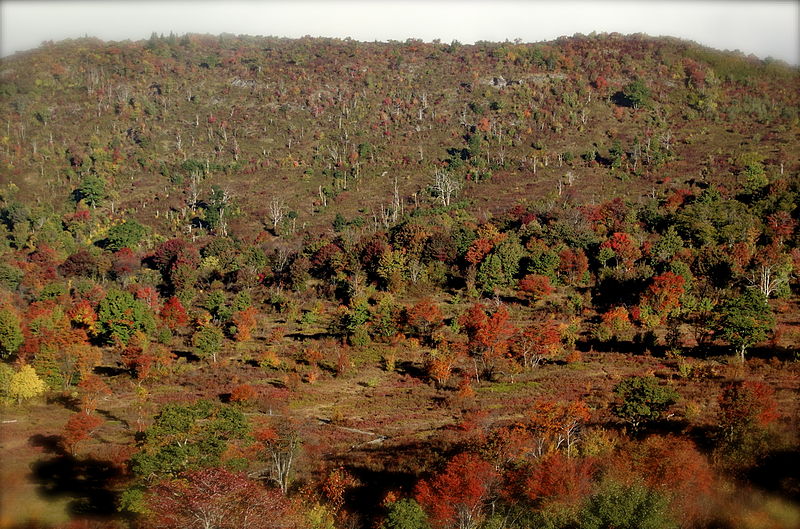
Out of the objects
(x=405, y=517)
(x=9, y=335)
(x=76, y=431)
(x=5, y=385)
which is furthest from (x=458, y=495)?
(x=9, y=335)

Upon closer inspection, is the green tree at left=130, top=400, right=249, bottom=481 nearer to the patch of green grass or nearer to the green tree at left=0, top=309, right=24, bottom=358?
the patch of green grass

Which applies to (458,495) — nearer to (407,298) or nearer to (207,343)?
(207,343)

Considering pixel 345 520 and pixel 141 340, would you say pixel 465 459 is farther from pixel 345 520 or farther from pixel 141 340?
pixel 141 340

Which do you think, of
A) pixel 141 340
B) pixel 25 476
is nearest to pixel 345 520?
pixel 25 476

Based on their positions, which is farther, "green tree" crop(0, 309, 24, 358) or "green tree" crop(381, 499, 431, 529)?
"green tree" crop(0, 309, 24, 358)

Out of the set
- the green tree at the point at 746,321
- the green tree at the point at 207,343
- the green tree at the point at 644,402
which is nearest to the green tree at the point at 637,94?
the green tree at the point at 746,321

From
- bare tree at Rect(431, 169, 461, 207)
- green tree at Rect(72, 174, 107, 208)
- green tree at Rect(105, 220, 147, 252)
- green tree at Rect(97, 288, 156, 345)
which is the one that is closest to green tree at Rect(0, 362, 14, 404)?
green tree at Rect(97, 288, 156, 345)

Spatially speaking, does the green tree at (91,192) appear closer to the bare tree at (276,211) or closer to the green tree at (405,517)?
the bare tree at (276,211)
